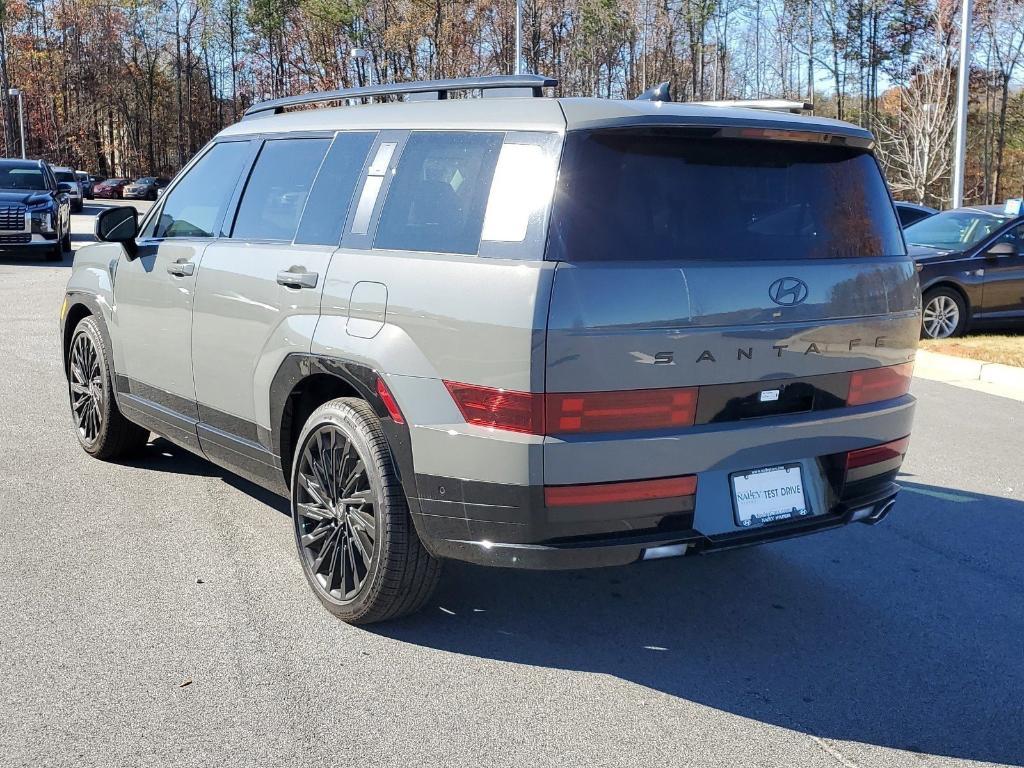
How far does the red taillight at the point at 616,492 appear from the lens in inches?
134

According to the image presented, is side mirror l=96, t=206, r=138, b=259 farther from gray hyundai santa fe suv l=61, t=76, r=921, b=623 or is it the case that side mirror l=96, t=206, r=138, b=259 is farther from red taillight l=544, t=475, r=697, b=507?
red taillight l=544, t=475, r=697, b=507

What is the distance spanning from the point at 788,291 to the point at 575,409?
0.92m

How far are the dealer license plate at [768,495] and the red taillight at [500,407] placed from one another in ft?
2.53

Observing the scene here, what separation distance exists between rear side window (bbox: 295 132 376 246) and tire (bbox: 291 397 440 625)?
722mm

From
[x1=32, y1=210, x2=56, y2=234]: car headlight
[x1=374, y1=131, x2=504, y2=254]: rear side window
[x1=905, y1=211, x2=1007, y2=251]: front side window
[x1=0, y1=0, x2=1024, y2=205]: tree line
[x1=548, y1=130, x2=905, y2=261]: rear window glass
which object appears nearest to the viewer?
[x1=548, y1=130, x2=905, y2=261]: rear window glass

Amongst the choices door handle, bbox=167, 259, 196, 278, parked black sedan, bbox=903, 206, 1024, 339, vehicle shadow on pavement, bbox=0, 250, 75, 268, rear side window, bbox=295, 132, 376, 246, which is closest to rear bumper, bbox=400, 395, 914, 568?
rear side window, bbox=295, 132, 376, 246

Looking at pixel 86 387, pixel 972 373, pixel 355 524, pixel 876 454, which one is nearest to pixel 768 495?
pixel 876 454

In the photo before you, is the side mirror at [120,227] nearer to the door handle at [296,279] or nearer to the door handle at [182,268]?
the door handle at [182,268]

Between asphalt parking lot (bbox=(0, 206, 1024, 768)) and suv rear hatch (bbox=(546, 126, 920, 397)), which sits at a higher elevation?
suv rear hatch (bbox=(546, 126, 920, 397))

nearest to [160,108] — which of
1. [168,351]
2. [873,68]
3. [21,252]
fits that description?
[873,68]

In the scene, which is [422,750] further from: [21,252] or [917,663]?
[21,252]

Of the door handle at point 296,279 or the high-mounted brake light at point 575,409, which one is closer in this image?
the high-mounted brake light at point 575,409

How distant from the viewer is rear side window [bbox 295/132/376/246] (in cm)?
428

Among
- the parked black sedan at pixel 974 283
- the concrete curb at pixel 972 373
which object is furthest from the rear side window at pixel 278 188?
the parked black sedan at pixel 974 283
